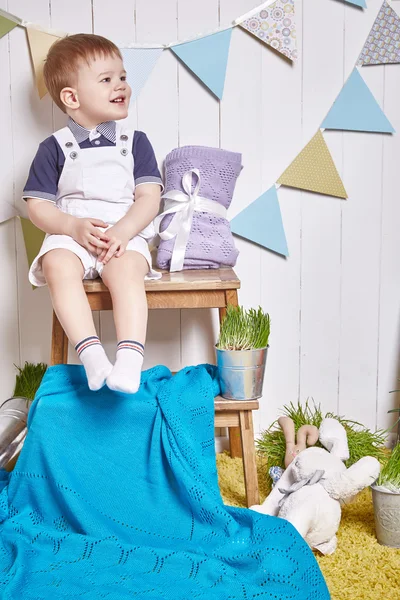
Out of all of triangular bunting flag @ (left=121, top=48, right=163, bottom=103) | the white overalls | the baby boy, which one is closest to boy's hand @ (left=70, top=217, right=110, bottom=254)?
the baby boy

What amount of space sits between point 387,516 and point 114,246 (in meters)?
0.89

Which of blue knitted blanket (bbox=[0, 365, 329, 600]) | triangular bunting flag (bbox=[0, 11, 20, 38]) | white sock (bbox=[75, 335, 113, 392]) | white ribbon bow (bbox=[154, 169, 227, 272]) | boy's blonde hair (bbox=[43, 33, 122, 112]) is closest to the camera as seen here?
blue knitted blanket (bbox=[0, 365, 329, 600])

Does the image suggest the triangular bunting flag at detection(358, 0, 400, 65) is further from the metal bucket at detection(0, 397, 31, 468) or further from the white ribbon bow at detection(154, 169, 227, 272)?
the metal bucket at detection(0, 397, 31, 468)

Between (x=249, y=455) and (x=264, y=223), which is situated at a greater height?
(x=264, y=223)

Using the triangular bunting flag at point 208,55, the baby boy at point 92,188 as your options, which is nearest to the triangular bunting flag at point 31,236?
the baby boy at point 92,188

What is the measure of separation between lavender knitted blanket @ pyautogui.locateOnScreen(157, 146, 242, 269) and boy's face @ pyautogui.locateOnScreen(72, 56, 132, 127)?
24 centimetres

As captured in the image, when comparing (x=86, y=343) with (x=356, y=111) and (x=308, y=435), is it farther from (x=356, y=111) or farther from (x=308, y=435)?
(x=356, y=111)

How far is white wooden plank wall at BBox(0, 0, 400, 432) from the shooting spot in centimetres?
204

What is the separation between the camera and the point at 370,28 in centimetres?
205

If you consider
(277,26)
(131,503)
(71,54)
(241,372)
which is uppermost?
(277,26)

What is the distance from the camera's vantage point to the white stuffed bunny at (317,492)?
1482 millimetres

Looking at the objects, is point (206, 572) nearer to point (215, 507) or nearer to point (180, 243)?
point (215, 507)

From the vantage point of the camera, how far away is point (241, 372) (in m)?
1.65

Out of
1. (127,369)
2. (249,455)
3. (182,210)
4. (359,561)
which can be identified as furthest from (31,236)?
(359,561)
